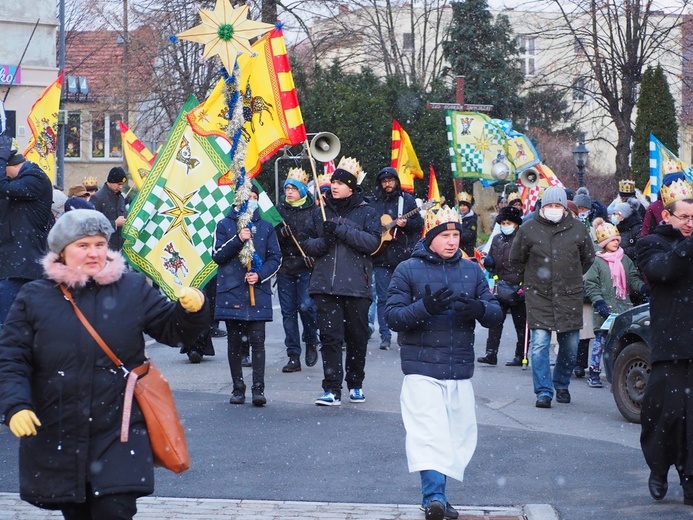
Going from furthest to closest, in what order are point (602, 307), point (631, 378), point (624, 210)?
point (624, 210) → point (602, 307) → point (631, 378)

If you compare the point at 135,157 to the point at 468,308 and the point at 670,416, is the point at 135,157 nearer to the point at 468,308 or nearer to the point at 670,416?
the point at 468,308

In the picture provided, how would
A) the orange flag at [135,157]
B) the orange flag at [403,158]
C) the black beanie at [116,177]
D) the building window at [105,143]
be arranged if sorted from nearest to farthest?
the black beanie at [116,177]
the orange flag at [135,157]
the orange flag at [403,158]
the building window at [105,143]

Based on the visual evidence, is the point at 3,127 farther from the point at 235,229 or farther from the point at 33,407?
the point at 33,407

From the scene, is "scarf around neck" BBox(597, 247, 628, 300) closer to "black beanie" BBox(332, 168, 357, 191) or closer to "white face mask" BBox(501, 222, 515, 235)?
"white face mask" BBox(501, 222, 515, 235)

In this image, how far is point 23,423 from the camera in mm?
4562

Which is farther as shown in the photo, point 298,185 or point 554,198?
point 298,185

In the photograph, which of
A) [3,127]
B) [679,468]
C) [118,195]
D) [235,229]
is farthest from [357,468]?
[118,195]

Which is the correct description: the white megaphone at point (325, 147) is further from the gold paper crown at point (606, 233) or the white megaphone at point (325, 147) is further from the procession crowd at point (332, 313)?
the gold paper crown at point (606, 233)

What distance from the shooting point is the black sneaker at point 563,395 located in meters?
10.8

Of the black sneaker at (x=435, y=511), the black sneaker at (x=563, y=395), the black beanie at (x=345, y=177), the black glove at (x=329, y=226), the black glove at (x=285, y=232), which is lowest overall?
the black sneaker at (x=563, y=395)

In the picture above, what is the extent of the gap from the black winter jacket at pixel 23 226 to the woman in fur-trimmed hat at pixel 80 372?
15.5 feet

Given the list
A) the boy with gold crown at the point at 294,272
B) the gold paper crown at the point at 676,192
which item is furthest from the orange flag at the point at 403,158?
the gold paper crown at the point at 676,192

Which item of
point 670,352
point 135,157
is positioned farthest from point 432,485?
point 135,157

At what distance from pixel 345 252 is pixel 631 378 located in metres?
2.49
